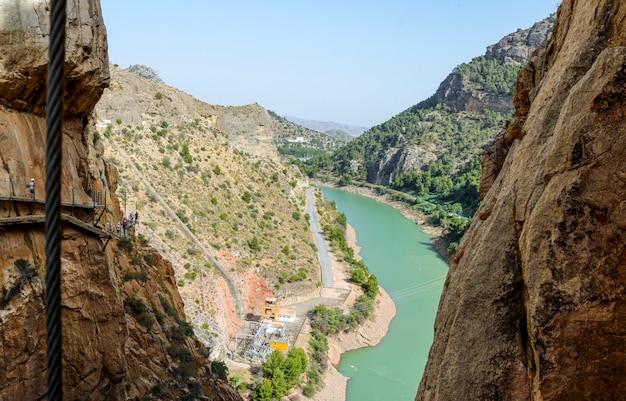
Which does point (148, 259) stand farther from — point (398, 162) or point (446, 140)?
point (446, 140)

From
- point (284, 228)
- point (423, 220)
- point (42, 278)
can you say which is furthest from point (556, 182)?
point (423, 220)

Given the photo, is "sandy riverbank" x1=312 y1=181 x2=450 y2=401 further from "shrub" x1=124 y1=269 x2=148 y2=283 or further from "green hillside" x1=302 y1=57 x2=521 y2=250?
"green hillside" x1=302 y1=57 x2=521 y2=250

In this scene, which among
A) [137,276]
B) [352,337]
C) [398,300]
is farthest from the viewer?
[398,300]

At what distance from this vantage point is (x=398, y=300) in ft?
165

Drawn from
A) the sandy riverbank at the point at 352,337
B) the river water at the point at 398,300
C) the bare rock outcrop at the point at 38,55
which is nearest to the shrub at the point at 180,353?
the bare rock outcrop at the point at 38,55

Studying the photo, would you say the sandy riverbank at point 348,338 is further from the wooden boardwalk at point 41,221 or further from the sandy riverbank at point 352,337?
the wooden boardwalk at point 41,221

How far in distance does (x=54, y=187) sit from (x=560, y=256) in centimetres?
564

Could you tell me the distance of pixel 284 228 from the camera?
173 ft

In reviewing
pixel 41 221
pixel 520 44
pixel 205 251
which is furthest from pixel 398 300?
pixel 520 44

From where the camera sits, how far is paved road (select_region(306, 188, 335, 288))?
49.0 metres

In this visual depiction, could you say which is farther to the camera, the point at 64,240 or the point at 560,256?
the point at 64,240

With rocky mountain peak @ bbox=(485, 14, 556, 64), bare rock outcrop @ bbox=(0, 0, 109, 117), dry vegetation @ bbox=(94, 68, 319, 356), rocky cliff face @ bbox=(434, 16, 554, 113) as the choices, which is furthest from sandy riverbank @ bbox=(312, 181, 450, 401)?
rocky mountain peak @ bbox=(485, 14, 556, 64)

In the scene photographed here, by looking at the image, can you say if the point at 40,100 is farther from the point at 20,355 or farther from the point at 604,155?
the point at 604,155

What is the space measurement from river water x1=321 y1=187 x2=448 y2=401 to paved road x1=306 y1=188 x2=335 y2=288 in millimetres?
6382
